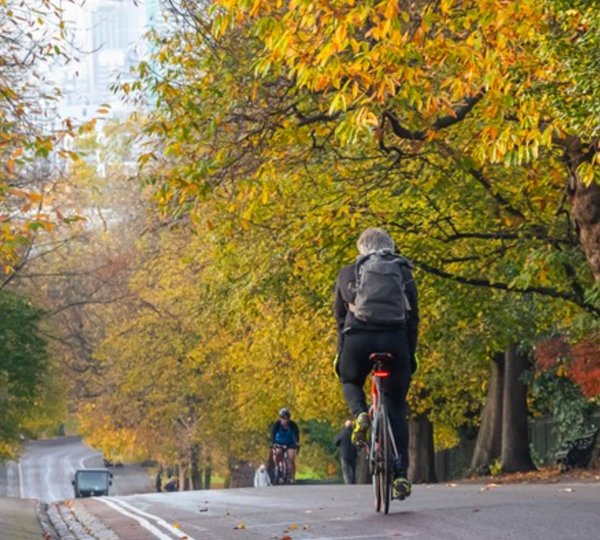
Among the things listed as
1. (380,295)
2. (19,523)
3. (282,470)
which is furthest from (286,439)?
(380,295)

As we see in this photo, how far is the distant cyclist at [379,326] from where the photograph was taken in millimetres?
11031

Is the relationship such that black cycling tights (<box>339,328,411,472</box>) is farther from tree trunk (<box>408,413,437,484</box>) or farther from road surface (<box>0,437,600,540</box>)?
tree trunk (<box>408,413,437,484</box>)

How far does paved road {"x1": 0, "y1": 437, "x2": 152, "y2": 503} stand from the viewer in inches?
3608

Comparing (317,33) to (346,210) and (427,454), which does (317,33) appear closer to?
(346,210)

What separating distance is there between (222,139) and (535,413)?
69.9ft

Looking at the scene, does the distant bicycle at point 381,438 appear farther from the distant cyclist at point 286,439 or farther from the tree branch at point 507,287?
the distant cyclist at point 286,439

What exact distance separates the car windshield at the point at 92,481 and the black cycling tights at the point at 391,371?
198 ft

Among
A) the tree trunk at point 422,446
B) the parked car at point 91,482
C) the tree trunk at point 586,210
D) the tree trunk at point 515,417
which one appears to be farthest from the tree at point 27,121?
the parked car at point 91,482

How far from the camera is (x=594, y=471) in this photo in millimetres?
26234

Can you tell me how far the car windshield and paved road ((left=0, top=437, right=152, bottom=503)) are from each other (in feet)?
31.9

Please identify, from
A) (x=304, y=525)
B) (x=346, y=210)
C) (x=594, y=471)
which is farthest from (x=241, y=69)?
(x=594, y=471)

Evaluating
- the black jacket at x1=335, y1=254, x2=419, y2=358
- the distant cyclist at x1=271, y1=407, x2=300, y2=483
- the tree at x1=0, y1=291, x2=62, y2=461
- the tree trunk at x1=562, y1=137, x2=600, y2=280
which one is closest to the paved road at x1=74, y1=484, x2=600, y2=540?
the black jacket at x1=335, y1=254, x2=419, y2=358

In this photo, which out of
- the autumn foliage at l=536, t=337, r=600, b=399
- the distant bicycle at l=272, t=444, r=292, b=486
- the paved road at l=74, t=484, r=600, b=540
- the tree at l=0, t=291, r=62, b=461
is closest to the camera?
the paved road at l=74, t=484, r=600, b=540

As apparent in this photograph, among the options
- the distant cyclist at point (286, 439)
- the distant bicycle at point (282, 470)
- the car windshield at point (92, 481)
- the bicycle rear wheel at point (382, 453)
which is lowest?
the bicycle rear wheel at point (382, 453)
